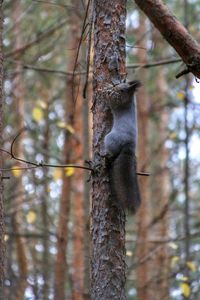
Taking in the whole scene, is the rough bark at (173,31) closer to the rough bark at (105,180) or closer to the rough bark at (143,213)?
the rough bark at (105,180)

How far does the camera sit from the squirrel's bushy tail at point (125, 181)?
3225 mm

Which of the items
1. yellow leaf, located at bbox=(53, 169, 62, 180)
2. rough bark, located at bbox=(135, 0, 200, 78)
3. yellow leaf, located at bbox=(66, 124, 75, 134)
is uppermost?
yellow leaf, located at bbox=(66, 124, 75, 134)

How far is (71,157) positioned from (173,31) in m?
4.79

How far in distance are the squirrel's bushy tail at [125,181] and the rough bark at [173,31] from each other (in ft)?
1.95

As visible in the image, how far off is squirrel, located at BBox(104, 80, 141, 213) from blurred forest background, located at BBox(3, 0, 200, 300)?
2.30 meters

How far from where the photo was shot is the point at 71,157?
765 centimetres

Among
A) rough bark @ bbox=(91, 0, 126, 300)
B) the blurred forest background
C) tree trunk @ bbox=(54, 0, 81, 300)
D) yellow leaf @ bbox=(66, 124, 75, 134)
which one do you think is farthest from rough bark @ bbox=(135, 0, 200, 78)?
yellow leaf @ bbox=(66, 124, 75, 134)

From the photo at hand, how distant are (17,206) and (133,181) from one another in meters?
6.04

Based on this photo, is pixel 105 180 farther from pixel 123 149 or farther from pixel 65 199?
pixel 65 199

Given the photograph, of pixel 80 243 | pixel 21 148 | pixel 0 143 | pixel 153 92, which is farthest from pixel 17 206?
pixel 0 143

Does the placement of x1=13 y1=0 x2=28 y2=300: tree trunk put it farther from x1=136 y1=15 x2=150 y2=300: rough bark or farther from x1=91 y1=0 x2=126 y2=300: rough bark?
x1=91 y1=0 x2=126 y2=300: rough bark

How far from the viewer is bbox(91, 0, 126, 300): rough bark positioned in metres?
3.22

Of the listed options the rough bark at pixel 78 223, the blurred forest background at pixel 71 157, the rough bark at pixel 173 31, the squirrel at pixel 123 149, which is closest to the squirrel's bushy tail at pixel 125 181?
the squirrel at pixel 123 149

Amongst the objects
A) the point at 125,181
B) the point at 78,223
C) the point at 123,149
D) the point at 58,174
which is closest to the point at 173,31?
the point at 123,149
